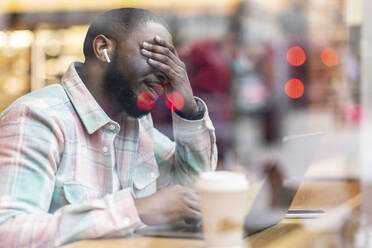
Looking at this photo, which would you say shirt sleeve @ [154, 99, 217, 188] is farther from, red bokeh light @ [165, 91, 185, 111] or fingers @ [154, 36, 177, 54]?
fingers @ [154, 36, 177, 54]

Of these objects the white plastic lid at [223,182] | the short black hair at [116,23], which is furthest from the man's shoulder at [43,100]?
the white plastic lid at [223,182]

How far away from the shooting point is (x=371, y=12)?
2.23 meters

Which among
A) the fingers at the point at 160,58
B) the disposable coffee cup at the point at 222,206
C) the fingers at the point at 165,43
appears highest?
the fingers at the point at 165,43

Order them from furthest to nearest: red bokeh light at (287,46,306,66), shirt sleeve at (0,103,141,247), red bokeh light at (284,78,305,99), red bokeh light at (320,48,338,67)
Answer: red bokeh light at (284,78,305,99) → red bokeh light at (287,46,306,66) → red bokeh light at (320,48,338,67) → shirt sleeve at (0,103,141,247)

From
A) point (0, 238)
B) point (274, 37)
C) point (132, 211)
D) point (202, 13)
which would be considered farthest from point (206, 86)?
point (274, 37)

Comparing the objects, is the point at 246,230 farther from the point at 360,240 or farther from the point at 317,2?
the point at 317,2

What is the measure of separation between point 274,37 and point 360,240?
13.3 feet

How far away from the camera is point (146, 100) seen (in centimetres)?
139

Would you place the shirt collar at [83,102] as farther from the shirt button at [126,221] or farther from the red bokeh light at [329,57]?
the red bokeh light at [329,57]

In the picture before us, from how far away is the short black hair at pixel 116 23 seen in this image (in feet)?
4.47

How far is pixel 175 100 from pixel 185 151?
0.13m

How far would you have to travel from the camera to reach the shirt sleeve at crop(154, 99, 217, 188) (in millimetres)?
1388

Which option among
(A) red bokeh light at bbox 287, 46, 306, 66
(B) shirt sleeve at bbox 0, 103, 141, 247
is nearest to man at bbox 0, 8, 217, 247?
(B) shirt sleeve at bbox 0, 103, 141, 247

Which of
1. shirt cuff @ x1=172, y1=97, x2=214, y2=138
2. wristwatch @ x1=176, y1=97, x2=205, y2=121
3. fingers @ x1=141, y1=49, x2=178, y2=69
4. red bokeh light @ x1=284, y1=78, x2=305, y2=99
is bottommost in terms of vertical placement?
red bokeh light @ x1=284, y1=78, x2=305, y2=99
